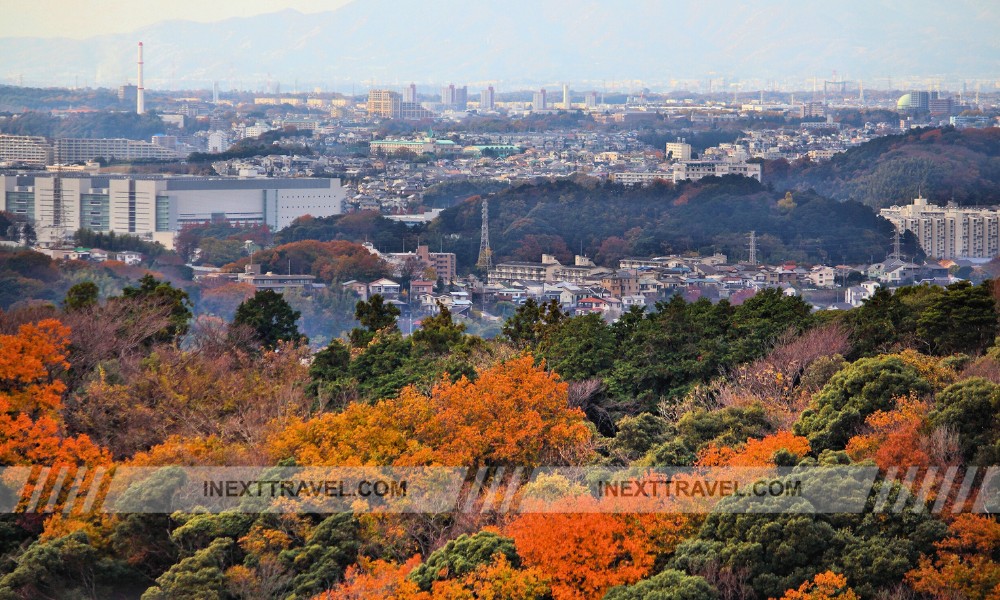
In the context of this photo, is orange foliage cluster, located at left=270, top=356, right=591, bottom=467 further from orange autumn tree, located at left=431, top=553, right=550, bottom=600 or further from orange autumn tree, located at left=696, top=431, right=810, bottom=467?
orange autumn tree, located at left=431, top=553, right=550, bottom=600

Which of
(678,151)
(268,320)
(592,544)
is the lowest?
(592,544)

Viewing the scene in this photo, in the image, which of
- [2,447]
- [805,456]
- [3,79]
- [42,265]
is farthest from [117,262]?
[3,79]

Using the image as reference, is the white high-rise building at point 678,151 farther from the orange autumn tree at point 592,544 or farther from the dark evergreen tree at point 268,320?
the orange autumn tree at point 592,544

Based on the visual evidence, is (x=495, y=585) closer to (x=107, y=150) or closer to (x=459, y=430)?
(x=459, y=430)

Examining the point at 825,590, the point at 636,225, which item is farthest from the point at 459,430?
the point at 636,225

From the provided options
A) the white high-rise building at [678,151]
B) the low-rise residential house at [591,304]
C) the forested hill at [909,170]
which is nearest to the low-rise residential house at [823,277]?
the low-rise residential house at [591,304]
